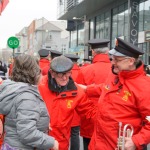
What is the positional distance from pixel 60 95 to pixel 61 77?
21 cm

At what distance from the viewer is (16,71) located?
3416 millimetres

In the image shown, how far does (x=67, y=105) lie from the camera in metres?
4.23

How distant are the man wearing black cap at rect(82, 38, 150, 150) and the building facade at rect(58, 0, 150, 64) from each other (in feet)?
47.0

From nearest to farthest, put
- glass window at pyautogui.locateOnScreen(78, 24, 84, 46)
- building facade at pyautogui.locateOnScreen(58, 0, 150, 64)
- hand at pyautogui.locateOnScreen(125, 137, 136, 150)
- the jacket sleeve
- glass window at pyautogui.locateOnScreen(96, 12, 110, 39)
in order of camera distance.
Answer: the jacket sleeve
hand at pyautogui.locateOnScreen(125, 137, 136, 150)
building facade at pyautogui.locateOnScreen(58, 0, 150, 64)
glass window at pyautogui.locateOnScreen(96, 12, 110, 39)
glass window at pyautogui.locateOnScreen(78, 24, 84, 46)

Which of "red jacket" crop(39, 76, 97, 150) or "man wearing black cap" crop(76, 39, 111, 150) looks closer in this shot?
"red jacket" crop(39, 76, 97, 150)

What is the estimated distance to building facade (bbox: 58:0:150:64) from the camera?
1108 inches

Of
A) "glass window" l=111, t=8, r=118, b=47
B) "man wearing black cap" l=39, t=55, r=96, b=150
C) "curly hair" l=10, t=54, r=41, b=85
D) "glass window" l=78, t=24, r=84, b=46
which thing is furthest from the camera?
"glass window" l=78, t=24, r=84, b=46

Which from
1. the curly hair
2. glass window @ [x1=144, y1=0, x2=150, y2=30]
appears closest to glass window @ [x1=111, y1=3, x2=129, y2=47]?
glass window @ [x1=144, y1=0, x2=150, y2=30]

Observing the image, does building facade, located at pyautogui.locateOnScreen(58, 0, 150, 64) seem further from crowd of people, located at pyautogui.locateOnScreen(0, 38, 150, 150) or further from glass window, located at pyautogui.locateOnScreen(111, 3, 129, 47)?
crowd of people, located at pyautogui.locateOnScreen(0, 38, 150, 150)

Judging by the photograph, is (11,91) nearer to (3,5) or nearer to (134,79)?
Result: (134,79)

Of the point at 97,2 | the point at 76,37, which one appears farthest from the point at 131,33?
the point at 76,37

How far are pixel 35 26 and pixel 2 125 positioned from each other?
105 m

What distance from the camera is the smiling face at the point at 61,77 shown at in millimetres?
4184

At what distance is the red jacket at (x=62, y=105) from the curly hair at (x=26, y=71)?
33.4 inches
